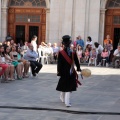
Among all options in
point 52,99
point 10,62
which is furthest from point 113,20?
point 52,99

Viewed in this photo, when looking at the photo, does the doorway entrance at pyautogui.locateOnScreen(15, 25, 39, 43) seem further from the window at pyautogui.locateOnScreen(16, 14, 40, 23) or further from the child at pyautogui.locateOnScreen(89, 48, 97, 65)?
the child at pyautogui.locateOnScreen(89, 48, 97, 65)

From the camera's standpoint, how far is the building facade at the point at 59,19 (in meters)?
23.9

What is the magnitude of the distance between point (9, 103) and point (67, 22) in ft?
50.4

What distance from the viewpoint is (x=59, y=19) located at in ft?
80.6

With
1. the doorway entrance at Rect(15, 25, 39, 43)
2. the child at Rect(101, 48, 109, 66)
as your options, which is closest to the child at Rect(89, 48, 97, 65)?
the child at Rect(101, 48, 109, 66)

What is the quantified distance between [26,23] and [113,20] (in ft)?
19.7

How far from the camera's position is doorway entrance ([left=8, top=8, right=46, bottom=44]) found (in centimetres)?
2569

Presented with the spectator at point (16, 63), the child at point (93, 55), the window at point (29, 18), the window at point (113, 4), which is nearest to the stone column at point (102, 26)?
the window at point (113, 4)

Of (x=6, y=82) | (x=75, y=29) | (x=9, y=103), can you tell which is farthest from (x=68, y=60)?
(x=75, y=29)

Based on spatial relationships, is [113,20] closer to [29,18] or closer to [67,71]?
[29,18]

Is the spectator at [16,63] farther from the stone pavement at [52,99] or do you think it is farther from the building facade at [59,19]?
the building facade at [59,19]

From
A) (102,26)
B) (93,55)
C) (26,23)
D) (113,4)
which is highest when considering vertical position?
(113,4)

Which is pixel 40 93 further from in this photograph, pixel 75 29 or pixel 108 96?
pixel 75 29

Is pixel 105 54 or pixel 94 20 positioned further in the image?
pixel 94 20
